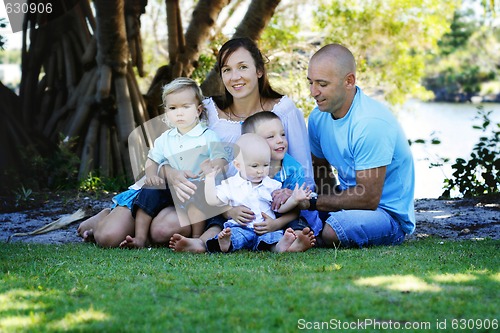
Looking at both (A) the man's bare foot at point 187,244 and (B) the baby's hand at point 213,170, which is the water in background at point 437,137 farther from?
(A) the man's bare foot at point 187,244

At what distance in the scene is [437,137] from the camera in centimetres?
937

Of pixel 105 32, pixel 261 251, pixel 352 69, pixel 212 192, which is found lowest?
pixel 261 251

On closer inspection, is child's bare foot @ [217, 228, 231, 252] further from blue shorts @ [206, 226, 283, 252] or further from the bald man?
the bald man

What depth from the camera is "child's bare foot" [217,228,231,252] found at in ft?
15.6

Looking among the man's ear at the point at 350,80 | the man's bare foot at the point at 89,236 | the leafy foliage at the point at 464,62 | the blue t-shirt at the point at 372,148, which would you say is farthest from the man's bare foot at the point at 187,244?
the leafy foliage at the point at 464,62

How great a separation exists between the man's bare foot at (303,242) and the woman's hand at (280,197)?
239 mm

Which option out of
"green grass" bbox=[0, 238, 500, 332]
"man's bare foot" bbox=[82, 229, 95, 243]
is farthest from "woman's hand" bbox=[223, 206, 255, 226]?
"man's bare foot" bbox=[82, 229, 95, 243]

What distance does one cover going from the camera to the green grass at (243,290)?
10.3 ft

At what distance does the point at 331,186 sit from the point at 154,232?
145 cm

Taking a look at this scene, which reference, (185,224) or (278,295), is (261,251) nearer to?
(185,224)

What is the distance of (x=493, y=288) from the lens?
361 cm

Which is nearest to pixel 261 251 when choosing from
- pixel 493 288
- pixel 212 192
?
pixel 212 192

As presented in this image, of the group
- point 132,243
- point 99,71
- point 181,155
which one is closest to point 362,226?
point 181,155

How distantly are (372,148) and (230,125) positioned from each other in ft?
3.73
